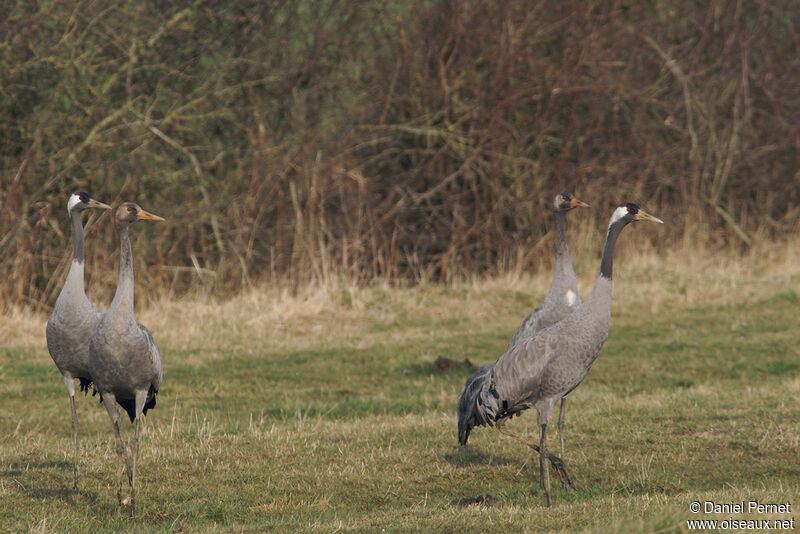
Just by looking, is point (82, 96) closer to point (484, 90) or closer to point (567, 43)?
point (484, 90)

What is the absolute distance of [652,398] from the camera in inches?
354

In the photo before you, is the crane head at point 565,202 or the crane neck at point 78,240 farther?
the crane head at point 565,202

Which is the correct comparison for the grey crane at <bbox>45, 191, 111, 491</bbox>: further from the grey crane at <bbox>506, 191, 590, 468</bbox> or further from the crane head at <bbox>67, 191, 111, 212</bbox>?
the grey crane at <bbox>506, 191, 590, 468</bbox>

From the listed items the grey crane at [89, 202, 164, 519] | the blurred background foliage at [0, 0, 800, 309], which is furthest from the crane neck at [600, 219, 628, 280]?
the blurred background foliage at [0, 0, 800, 309]

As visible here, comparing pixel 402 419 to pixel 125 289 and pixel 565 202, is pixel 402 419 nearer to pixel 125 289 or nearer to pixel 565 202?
pixel 565 202

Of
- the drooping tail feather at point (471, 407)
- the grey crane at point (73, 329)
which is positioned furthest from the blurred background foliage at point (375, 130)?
the drooping tail feather at point (471, 407)

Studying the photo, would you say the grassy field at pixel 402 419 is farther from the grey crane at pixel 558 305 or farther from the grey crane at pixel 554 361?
the grey crane at pixel 558 305

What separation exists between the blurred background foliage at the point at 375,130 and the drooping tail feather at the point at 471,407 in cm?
798

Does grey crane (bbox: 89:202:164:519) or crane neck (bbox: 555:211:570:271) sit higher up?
crane neck (bbox: 555:211:570:271)

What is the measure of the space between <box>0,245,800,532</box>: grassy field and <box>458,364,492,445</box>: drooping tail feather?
0.29m

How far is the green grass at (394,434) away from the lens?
571 centimetres

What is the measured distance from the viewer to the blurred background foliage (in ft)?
46.5

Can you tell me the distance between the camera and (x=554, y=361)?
5.92 meters

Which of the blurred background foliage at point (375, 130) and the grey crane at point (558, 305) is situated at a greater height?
the blurred background foliage at point (375, 130)
